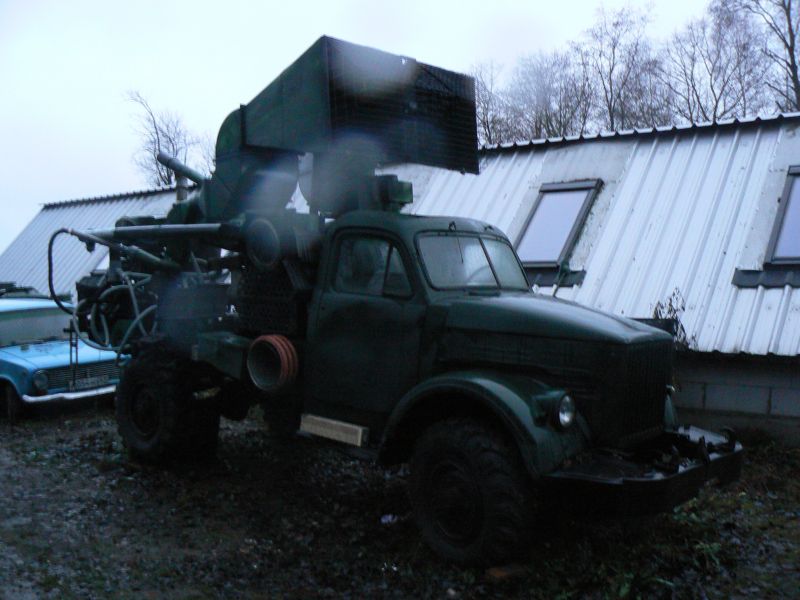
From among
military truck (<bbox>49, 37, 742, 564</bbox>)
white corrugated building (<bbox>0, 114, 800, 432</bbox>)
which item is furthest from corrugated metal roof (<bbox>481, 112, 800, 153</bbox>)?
military truck (<bbox>49, 37, 742, 564</bbox>)

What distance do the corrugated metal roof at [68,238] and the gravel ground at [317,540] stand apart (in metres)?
9.31

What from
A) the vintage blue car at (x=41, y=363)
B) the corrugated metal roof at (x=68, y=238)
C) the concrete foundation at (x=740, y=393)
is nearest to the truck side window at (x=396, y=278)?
the concrete foundation at (x=740, y=393)

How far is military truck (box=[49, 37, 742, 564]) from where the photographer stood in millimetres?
4727

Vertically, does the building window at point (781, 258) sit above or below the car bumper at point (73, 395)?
above

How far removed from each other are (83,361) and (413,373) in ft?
18.2

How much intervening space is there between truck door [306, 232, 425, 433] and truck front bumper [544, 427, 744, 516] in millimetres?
1430

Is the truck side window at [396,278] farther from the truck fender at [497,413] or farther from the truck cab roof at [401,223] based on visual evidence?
the truck fender at [497,413]

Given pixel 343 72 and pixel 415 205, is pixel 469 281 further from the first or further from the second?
pixel 415 205

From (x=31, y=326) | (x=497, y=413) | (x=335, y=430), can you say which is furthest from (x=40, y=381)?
(x=497, y=413)

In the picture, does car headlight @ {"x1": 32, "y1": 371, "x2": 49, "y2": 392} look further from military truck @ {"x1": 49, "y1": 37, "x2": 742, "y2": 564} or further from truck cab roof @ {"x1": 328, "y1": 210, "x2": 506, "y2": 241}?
truck cab roof @ {"x1": 328, "y1": 210, "x2": 506, "y2": 241}

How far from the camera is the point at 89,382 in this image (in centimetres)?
927

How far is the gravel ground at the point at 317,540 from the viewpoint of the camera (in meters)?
4.61

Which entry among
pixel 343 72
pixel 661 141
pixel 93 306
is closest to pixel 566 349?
pixel 343 72

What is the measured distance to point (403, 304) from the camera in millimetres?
5520
